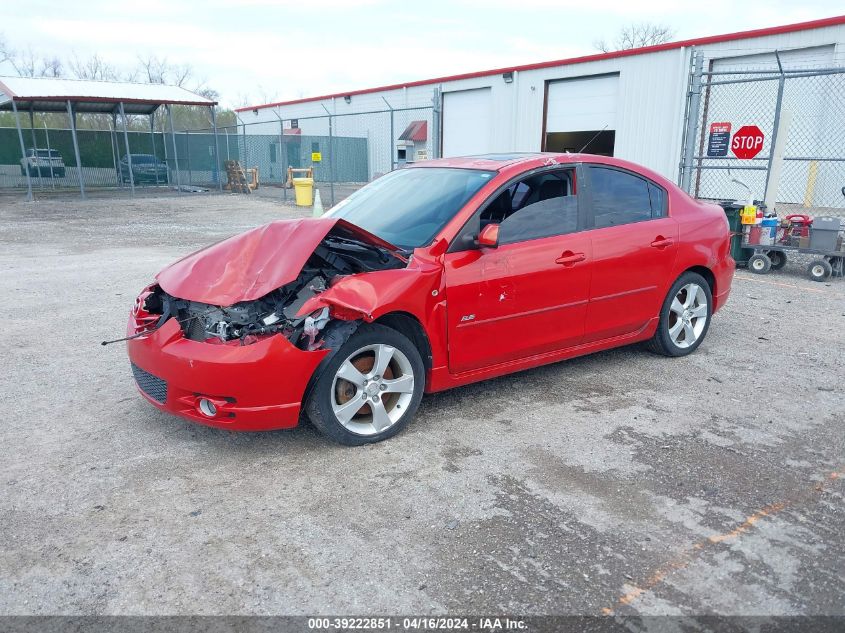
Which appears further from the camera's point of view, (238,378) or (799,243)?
(799,243)

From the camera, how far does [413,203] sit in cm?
468

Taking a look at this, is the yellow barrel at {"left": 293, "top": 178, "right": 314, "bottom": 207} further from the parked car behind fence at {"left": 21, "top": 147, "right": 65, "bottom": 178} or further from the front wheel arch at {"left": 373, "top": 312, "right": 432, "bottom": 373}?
the front wheel arch at {"left": 373, "top": 312, "right": 432, "bottom": 373}

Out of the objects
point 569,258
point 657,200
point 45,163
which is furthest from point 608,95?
point 45,163

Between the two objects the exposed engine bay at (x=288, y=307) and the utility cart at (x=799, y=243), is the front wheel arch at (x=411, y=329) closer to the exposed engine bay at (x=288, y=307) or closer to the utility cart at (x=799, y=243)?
the exposed engine bay at (x=288, y=307)

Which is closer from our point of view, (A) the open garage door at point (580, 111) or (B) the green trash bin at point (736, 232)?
(B) the green trash bin at point (736, 232)

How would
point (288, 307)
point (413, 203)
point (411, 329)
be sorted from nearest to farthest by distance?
point (288, 307) < point (411, 329) < point (413, 203)

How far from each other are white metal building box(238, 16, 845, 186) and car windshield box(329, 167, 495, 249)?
1000 cm

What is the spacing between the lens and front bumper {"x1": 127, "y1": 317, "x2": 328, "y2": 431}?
354cm

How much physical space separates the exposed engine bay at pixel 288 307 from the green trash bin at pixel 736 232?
6999 mm

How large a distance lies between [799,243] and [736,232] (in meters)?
0.79

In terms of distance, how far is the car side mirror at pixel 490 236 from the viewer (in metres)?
4.07

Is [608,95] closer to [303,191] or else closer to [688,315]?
[303,191]

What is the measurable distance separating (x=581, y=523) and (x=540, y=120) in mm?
20285

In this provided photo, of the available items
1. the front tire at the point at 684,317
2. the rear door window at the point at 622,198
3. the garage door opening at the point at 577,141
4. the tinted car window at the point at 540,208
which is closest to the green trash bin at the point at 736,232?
the front tire at the point at 684,317
